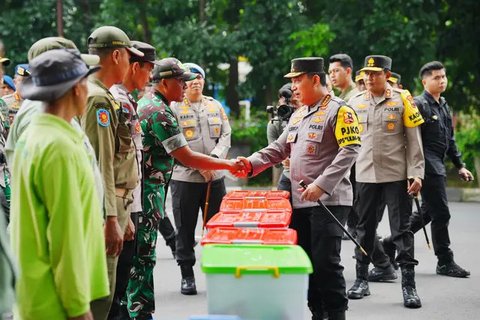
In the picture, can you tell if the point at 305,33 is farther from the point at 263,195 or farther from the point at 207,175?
the point at 263,195

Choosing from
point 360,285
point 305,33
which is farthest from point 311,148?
point 305,33

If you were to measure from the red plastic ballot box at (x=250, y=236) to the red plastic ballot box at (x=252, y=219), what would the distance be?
0.48 feet

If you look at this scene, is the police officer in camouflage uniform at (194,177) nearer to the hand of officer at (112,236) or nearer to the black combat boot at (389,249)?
the black combat boot at (389,249)

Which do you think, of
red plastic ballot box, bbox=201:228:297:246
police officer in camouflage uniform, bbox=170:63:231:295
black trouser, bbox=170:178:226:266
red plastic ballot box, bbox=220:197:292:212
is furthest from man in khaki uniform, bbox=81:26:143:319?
black trouser, bbox=170:178:226:266

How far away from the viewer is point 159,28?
21.0m

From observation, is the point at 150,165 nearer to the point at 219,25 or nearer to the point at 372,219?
the point at 372,219

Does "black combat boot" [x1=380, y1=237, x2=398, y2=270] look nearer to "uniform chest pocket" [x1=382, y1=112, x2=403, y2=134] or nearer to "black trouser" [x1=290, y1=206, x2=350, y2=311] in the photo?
"uniform chest pocket" [x1=382, y1=112, x2=403, y2=134]

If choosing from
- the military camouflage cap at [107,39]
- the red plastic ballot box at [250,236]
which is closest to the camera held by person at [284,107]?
the military camouflage cap at [107,39]

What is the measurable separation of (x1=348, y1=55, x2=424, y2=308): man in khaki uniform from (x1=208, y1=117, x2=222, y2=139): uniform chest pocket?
1.50 metres

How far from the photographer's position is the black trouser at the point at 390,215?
7.80 m

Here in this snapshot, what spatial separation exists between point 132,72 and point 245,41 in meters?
14.7

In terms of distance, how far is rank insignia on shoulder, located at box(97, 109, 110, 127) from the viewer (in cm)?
519

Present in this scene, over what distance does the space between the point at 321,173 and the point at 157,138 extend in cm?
122

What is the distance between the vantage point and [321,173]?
6.48 metres
